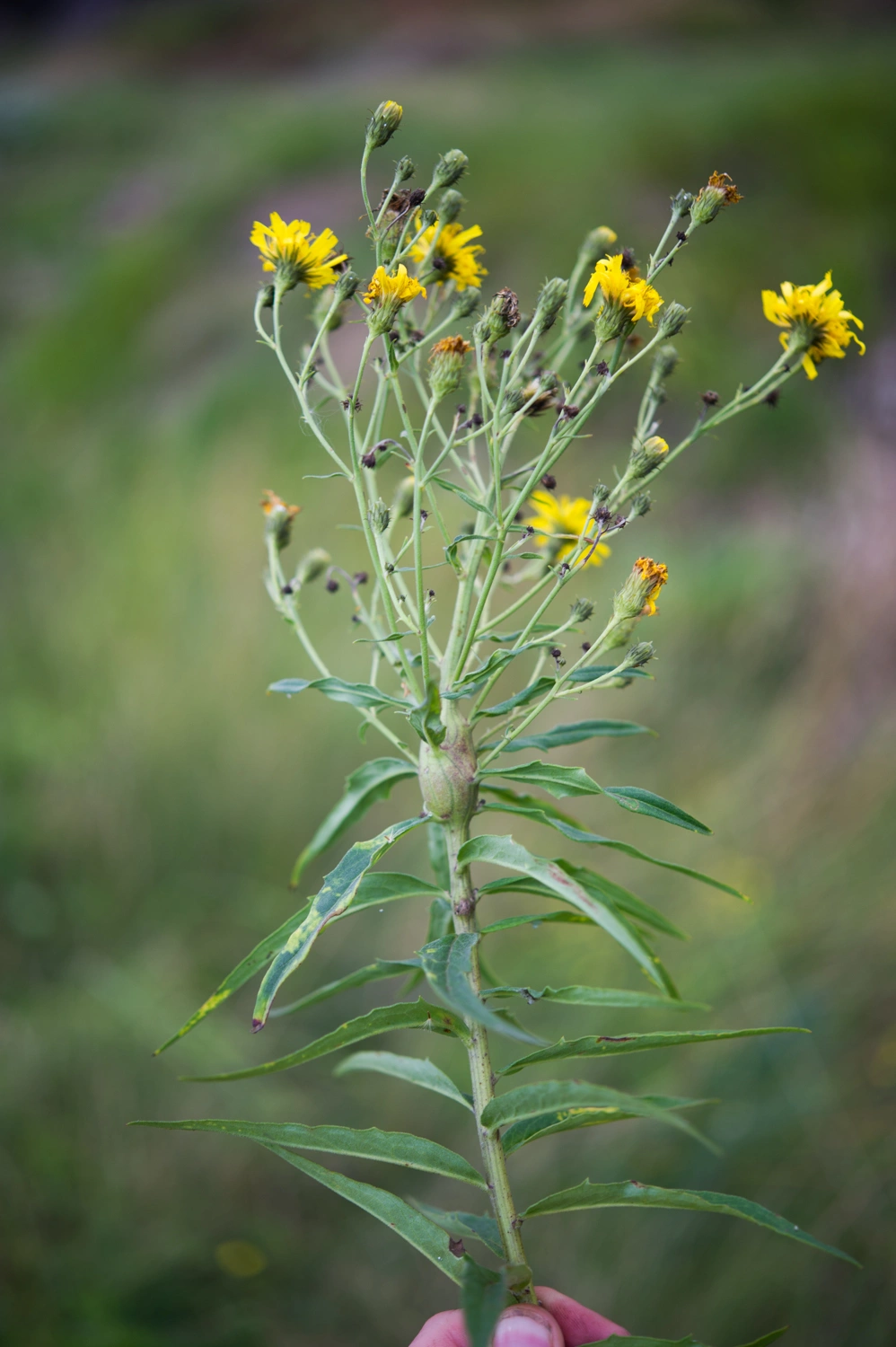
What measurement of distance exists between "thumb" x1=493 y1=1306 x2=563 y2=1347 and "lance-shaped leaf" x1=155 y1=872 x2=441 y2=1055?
1.24 feet

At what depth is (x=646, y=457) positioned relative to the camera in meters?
0.73

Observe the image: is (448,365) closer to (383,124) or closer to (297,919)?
(383,124)

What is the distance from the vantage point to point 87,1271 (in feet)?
5.55

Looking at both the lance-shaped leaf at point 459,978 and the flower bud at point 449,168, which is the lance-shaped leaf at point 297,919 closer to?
the lance-shaped leaf at point 459,978

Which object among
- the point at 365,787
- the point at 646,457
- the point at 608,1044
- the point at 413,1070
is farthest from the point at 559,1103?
the point at 646,457

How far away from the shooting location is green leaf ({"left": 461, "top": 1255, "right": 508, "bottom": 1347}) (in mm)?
561

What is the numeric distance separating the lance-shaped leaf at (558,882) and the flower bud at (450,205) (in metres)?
0.53

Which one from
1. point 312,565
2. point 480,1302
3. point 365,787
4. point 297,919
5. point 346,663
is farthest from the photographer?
point 346,663

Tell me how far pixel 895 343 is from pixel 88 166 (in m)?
4.44

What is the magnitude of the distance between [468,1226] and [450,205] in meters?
0.88

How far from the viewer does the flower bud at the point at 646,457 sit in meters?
0.73

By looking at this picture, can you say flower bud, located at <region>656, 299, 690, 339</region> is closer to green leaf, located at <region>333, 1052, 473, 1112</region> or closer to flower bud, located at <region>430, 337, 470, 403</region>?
flower bud, located at <region>430, 337, 470, 403</region>

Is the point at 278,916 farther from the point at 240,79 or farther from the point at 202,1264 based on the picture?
the point at 240,79

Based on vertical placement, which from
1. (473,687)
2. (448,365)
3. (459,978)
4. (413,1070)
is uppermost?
(448,365)
